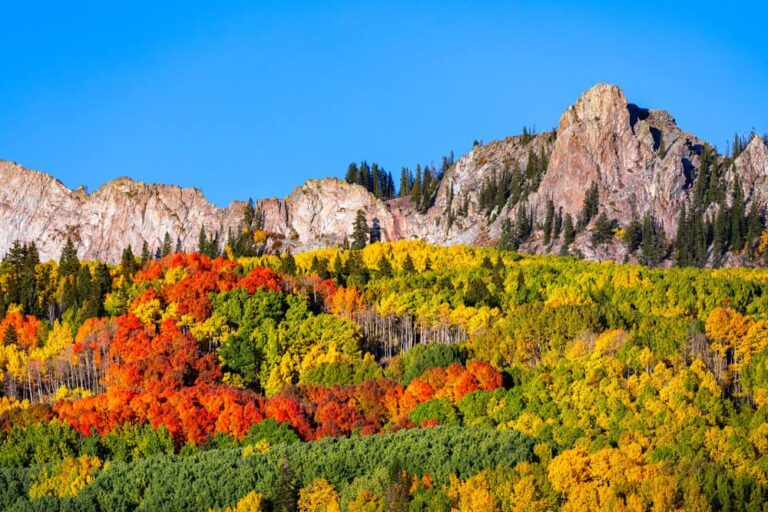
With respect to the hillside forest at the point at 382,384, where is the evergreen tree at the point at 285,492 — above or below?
below

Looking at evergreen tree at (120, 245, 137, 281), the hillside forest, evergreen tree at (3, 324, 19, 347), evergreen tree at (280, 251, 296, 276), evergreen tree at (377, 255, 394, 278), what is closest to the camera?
the hillside forest

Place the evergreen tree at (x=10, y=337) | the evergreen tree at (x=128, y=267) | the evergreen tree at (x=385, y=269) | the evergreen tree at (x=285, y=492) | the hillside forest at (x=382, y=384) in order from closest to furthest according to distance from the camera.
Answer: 1. the evergreen tree at (x=285, y=492)
2. the hillside forest at (x=382, y=384)
3. the evergreen tree at (x=10, y=337)
4. the evergreen tree at (x=385, y=269)
5. the evergreen tree at (x=128, y=267)

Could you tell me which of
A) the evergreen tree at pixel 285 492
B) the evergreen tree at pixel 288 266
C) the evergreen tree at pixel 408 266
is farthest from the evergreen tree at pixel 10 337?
the evergreen tree at pixel 285 492

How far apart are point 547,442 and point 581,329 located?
33.7 m

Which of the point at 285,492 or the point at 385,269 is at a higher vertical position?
the point at 385,269

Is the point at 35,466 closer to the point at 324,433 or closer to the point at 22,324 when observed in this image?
the point at 324,433

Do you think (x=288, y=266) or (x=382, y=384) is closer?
(x=382, y=384)

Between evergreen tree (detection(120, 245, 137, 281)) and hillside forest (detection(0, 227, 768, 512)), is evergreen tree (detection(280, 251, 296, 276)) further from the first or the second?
evergreen tree (detection(120, 245, 137, 281))

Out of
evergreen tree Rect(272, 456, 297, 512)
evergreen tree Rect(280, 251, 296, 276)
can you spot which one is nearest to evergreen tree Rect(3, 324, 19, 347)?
evergreen tree Rect(280, 251, 296, 276)

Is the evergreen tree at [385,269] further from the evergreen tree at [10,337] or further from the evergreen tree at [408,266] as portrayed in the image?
the evergreen tree at [10,337]

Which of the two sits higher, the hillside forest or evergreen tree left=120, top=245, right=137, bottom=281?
evergreen tree left=120, top=245, right=137, bottom=281

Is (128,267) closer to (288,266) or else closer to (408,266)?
(288,266)

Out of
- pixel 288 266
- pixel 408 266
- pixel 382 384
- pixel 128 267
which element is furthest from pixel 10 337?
pixel 408 266

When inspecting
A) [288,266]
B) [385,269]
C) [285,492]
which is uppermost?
[288,266]
